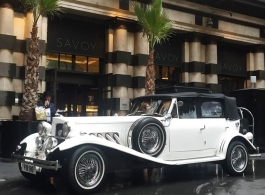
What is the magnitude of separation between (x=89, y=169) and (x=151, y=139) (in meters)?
1.51

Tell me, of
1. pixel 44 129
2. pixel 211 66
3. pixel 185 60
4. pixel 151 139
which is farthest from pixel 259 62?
pixel 44 129

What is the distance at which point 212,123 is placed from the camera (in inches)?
332

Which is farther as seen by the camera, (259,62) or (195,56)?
(259,62)

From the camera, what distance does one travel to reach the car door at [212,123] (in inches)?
325

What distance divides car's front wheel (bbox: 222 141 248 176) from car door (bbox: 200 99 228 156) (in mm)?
375

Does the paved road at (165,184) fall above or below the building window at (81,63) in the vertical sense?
below

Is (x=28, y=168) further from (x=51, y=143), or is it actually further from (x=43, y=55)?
(x=43, y=55)

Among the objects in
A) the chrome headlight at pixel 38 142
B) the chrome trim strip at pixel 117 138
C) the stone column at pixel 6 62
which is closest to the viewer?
Answer: the chrome headlight at pixel 38 142

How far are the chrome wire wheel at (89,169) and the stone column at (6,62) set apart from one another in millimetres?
6972

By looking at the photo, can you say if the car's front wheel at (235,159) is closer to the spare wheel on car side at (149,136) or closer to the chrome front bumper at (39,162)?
the spare wheel on car side at (149,136)

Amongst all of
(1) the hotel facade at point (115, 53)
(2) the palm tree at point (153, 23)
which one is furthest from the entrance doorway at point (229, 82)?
(2) the palm tree at point (153, 23)

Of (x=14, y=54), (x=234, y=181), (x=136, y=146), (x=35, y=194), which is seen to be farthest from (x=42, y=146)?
(x=14, y=54)

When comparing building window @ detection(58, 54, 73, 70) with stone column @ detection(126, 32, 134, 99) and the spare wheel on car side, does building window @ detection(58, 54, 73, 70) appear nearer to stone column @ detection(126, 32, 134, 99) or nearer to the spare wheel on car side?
stone column @ detection(126, 32, 134, 99)

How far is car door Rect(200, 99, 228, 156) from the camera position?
8.27 m
